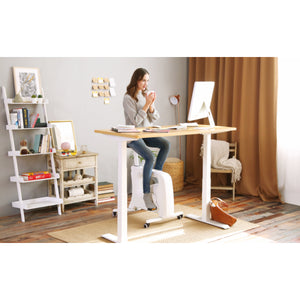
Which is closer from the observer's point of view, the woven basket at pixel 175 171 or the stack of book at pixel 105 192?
the stack of book at pixel 105 192

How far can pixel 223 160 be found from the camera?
514 cm

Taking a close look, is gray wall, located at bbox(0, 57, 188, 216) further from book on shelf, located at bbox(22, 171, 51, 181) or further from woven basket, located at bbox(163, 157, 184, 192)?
woven basket, located at bbox(163, 157, 184, 192)

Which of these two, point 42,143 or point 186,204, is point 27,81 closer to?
point 42,143

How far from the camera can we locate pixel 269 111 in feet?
16.2

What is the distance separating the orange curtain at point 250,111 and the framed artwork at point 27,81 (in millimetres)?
2292

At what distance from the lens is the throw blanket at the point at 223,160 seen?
5.07 m

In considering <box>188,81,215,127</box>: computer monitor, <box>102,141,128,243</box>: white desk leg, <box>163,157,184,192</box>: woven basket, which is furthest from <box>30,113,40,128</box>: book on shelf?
<box>163,157,184,192</box>: woven basket

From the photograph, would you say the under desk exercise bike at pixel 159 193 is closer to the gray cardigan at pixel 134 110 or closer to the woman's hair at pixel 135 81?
the gray cardigan at pixel 134 110

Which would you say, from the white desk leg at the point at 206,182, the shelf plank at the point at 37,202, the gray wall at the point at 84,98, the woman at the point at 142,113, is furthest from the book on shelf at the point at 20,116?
the white desk leg at the point at 206,182

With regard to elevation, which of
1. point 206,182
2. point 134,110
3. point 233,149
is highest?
point 134,110

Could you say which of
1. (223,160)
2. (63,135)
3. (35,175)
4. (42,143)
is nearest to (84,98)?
(63,135)

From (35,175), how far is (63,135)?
0.61 m
